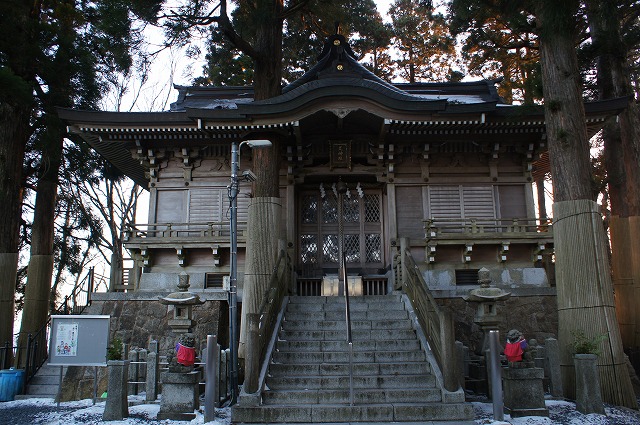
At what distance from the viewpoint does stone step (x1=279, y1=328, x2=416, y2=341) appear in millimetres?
10127

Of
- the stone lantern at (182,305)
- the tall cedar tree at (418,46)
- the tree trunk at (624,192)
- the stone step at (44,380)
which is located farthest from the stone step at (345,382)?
the tall cedar tree at (418,46)

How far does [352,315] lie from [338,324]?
0.47 metres

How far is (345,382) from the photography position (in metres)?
8.84

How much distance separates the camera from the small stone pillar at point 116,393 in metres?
8.27

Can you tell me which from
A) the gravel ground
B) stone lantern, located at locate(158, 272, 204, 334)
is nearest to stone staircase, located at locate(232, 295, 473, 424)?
the gravel ground

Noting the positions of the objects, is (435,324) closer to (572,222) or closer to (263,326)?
(263,326)

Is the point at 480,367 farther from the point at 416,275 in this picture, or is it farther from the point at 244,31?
the point at 244,31

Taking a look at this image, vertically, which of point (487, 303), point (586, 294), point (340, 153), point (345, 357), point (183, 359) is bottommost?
point (345, 357)

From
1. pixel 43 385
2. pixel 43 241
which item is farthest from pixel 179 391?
pixel 43 241

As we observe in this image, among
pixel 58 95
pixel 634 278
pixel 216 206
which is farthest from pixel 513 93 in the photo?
pixel 58 95

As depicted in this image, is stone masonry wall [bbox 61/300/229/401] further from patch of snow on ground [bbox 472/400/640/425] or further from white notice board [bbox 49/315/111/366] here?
patch of snow on ground [bbox 472/400/640/425]

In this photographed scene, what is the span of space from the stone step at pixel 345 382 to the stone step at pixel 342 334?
1.28 m

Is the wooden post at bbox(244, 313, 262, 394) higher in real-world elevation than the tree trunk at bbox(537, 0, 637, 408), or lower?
lower

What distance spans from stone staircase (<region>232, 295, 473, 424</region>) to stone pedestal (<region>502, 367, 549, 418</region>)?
2.76ft
